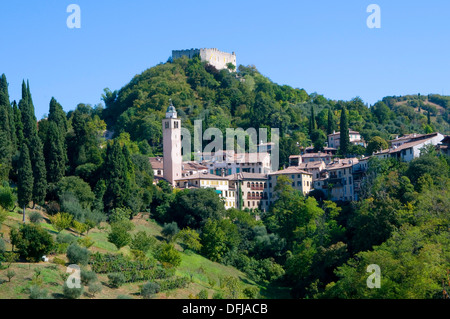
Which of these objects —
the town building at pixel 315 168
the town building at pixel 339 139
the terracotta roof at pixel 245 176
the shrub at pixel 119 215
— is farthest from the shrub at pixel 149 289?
the town building at pixel 339 139

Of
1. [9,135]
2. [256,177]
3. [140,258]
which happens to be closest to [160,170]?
[256,177]

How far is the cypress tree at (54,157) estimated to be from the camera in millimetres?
62688

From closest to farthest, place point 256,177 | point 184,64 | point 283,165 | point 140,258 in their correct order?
point 140,258 < point 256,177 < point 283,165 < point 184,64

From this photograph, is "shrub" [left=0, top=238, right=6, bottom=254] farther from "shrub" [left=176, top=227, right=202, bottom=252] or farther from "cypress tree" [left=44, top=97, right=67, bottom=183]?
"shrub" [left=176, top=227, right=202, bottom=252]

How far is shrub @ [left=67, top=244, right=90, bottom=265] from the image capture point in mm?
46031

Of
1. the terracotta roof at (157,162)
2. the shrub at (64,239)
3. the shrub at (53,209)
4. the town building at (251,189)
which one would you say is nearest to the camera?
the shrub at (64,239)

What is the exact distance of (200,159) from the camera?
100875 mm

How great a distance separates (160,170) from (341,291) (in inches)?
1806

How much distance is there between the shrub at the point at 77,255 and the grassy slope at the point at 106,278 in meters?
1.16

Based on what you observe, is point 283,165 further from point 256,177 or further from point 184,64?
point 184,64

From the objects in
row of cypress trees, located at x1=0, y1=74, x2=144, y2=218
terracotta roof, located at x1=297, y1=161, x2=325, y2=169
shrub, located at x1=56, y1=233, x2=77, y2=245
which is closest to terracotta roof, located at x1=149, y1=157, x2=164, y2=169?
row of cypress trees, located at x1=0, y1=74, x2=144, y2=218

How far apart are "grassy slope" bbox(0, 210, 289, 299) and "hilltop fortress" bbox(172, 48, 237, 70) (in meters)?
79.0

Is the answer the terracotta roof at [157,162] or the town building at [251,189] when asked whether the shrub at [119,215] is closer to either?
the town building at [251,189]
